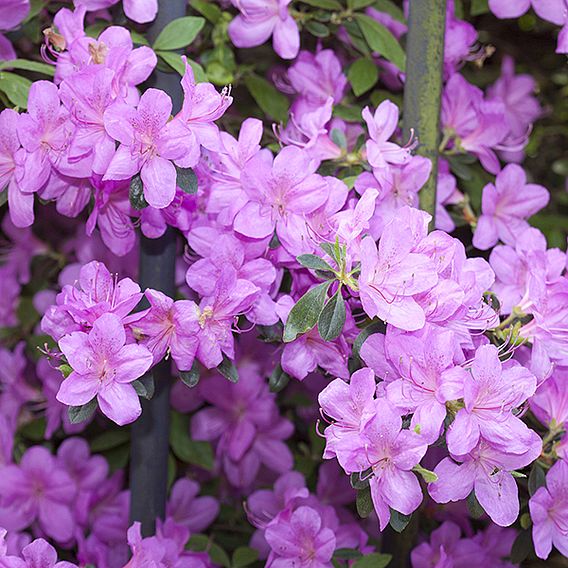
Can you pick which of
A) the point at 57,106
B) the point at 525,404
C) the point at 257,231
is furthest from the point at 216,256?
the point at 525,404

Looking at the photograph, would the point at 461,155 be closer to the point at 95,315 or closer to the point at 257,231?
the point at 257,231

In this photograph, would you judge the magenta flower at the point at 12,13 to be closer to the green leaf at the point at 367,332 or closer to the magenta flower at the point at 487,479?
the green leaf at the point at 367,332

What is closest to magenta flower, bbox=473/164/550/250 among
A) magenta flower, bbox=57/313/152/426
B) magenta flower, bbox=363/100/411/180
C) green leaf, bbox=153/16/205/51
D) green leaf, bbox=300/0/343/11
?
magenta flower, bbox=363/100/411/180

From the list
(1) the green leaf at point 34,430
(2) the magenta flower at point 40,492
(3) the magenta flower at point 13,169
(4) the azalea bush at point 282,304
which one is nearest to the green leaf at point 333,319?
(4) the azalea bush at point 282,304

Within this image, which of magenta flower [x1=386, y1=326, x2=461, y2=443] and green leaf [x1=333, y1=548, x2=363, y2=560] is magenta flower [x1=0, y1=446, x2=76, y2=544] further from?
magenta flower [x1=386, y1=326, x2=461, y2=443]

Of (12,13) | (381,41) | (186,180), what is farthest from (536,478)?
(12,13)

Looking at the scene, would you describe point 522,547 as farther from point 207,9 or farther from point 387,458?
point 207,9
